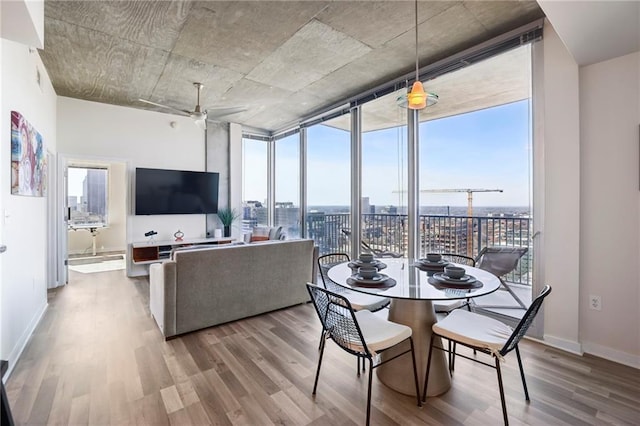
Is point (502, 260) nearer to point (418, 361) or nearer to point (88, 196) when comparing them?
point (418, 361)

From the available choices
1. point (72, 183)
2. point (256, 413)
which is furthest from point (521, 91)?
point (72, 183)

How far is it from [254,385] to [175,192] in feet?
15.1

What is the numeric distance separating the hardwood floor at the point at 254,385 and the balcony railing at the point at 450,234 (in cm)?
103

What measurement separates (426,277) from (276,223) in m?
5.13

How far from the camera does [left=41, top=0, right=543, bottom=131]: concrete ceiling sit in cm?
265

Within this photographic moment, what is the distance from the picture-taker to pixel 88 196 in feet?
24.5

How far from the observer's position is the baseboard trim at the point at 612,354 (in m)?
2.29

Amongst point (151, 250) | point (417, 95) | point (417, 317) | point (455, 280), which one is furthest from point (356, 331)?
point (151, 250)

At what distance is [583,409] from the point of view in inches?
71.7

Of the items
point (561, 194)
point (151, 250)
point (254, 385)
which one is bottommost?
point (254, 385)

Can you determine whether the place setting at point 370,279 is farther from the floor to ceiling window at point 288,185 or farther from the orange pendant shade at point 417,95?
the floor to ceiling window at point 288,185

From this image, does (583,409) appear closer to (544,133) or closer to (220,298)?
(544,133)

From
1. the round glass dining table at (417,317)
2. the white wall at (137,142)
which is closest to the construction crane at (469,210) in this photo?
the round glass dining table at (417,317)

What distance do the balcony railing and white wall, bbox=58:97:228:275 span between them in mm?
3187
